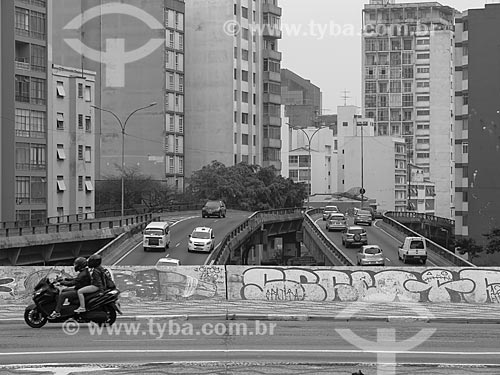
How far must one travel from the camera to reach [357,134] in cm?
18525

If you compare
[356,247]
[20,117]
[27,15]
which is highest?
[27,15]

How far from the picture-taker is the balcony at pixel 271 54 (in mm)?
138837

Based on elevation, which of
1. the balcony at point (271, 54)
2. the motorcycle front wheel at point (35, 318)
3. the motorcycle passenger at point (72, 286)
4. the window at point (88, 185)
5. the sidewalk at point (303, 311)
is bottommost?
the sidewalk at point (303, 311)

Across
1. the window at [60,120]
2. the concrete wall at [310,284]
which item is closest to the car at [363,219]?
the window at [60,120]

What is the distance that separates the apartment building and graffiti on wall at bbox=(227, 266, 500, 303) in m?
58.4

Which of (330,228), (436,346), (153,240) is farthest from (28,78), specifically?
(436,346)

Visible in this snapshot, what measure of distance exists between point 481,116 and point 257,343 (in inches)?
2681

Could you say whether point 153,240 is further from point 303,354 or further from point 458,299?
point 303,354

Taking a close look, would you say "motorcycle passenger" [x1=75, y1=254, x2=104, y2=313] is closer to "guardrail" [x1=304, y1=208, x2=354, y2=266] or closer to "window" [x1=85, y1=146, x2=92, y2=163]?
"guardrail" [x1=304, y1=208, x2=354, y2=266]

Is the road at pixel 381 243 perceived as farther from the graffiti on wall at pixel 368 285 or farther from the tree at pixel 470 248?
the graffiti on wall at pixel 368 285

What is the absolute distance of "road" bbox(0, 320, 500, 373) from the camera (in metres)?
17.2

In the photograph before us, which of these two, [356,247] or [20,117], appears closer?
[356,247]

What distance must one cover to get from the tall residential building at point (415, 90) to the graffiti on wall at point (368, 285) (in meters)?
153

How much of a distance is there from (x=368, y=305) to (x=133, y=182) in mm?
84819
